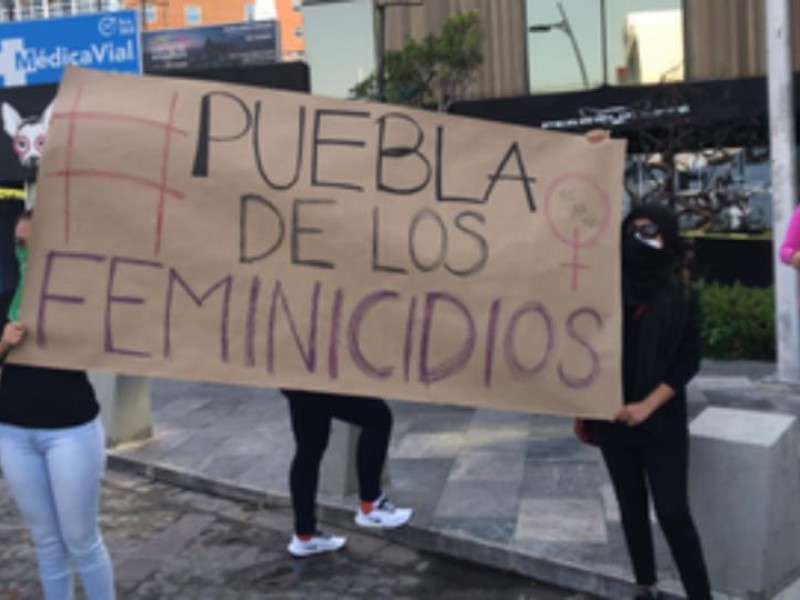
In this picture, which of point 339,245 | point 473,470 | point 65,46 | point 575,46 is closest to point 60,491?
point 339,245

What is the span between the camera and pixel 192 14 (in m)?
54.2

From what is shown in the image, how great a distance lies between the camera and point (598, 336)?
3600mm

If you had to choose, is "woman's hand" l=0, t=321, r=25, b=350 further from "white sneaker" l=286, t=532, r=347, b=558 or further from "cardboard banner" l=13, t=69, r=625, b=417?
"white sneaker" l=286, t=532, r=347, b=558

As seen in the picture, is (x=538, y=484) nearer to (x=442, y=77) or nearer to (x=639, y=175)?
(x=639, y=175)

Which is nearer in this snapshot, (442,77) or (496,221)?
(496,221)

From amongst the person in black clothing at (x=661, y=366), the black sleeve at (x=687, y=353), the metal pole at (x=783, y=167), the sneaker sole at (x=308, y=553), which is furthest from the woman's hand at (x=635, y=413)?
the metal pole at (x=783, y=167)

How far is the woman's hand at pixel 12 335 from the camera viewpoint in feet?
11.1

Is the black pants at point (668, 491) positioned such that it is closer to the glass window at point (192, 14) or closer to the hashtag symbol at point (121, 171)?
the hashtag symbol at point (121, 171)

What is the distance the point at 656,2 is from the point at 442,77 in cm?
559

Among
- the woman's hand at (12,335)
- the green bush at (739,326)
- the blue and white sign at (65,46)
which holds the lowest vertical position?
the green bush at (739,326)

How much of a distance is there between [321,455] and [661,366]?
1.88m

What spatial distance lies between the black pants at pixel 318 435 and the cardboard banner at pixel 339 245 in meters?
0.89

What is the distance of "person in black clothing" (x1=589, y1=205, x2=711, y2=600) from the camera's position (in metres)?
3.54

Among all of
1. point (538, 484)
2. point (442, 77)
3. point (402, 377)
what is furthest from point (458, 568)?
point (442, 77)
